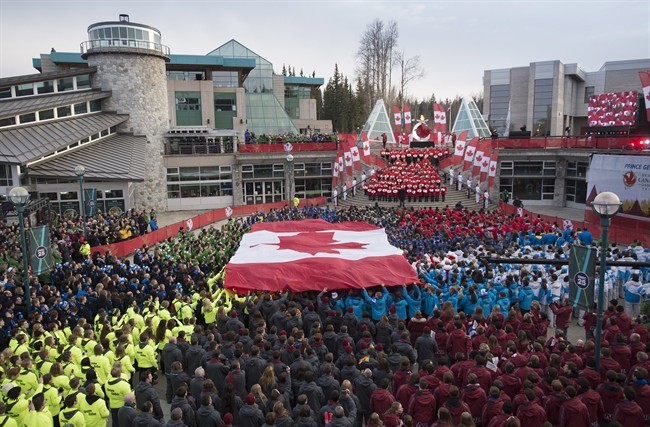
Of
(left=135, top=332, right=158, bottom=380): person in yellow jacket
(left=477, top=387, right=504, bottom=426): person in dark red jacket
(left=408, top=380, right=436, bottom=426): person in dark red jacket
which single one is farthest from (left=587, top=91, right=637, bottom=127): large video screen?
(left=135, top=332, right=158, bottom=380): person in yellow jacket

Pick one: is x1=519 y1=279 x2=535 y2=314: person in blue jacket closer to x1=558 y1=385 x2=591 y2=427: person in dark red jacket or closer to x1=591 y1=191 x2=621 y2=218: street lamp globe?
x1=591 y1=191 x2=621 y2=218: street lamp globe

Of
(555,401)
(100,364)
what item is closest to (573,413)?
(555,401)

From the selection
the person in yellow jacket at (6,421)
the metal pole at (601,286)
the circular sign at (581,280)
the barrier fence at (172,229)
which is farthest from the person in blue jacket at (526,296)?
the barrier fence at (172,229)

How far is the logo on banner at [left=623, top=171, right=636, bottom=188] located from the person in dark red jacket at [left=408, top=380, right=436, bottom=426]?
2047 cm

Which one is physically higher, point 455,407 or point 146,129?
point 146,129

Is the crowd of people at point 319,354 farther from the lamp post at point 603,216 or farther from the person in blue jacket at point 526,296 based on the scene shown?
the lamp post at point 603,216

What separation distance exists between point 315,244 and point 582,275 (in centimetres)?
899

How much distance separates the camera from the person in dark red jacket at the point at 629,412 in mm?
6793

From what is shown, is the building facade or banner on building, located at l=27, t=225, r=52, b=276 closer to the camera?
banner on building, located at l=27, t=225, r=52, b=276

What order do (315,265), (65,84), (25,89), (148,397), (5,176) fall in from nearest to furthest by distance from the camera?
(148,397)
(315,265)
(5,176)
(25,89)
(65,84)

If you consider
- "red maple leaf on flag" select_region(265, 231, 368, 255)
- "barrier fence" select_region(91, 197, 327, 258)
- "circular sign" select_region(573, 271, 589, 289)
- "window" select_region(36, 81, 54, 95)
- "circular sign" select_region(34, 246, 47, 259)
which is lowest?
"barrier fence" select_region(91, 197, 327, 258)

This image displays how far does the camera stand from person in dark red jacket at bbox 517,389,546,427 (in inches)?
265

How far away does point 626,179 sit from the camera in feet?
76.3

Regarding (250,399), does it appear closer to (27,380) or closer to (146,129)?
(27,380)
